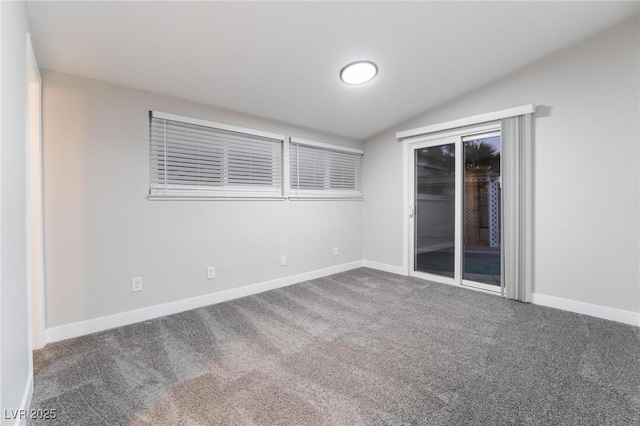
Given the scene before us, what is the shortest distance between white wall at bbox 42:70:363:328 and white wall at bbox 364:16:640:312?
10.1ft

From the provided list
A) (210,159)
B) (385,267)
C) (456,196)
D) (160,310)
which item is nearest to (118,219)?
(160,310)

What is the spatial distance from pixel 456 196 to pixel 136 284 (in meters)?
3.63

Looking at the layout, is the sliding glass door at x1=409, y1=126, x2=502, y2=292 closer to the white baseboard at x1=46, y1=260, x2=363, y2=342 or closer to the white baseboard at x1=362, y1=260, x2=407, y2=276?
the white baseboard at x1=362, y1=260, x2=407, y2=276

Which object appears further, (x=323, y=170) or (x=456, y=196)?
(x=323, y=170)

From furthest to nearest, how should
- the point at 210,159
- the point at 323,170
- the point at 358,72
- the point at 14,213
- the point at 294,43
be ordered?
the point at 323,170, the point at 210,159, the point at 358,72, the point at 294,43, the point at 14,213

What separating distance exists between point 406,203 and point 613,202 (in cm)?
207

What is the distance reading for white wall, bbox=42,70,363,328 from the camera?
227 centimetres

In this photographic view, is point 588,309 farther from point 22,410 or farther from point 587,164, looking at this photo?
point 22,410

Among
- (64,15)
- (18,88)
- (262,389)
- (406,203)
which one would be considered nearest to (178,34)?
(64,15)

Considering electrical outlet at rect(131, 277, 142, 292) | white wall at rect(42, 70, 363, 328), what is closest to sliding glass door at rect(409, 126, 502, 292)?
white wall at rect(42, 70, 363, 328)

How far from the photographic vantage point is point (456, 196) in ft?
12.1

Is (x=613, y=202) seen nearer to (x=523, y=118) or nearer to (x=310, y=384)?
(x=523, y=118)

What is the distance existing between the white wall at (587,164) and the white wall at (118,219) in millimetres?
3072

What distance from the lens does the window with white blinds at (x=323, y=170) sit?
12.7 ft
